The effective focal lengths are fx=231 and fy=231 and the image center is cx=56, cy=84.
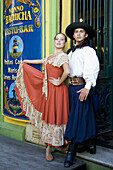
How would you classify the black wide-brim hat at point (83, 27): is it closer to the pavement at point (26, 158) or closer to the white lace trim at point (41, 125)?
the white lace trim at point (41, 125)

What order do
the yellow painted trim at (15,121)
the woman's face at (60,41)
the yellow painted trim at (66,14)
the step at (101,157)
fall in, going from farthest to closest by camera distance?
the yellow painted trim at (15,121) < the yellow painted trim at (66,14) < the woman's face at (60,41) < the step at (101,157)

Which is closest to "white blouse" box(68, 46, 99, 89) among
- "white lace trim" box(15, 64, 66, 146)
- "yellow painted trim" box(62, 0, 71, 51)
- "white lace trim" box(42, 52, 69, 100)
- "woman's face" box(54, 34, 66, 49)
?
"white lace trim" box(42, 52, 69, 100)

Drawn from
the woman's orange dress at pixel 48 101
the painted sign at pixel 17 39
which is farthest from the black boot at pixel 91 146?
the painted sign at pixel 17 39

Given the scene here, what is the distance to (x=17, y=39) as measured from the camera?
4.37 metres

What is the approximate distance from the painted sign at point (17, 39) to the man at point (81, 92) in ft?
3.08

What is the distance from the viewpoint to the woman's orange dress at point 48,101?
335 cm

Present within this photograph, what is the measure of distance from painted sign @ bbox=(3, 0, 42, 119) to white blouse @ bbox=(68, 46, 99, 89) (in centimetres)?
92

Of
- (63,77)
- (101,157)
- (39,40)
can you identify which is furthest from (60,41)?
(101,157)

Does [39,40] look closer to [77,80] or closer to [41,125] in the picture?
[77,80]

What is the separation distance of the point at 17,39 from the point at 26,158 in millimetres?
2190

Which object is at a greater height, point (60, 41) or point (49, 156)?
point (60, 41)

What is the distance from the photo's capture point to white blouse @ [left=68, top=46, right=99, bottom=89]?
3078 mm

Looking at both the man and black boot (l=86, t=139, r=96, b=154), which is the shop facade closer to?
the man

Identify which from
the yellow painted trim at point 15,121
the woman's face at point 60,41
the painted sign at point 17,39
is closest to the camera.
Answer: the woman's face at point 60,41
